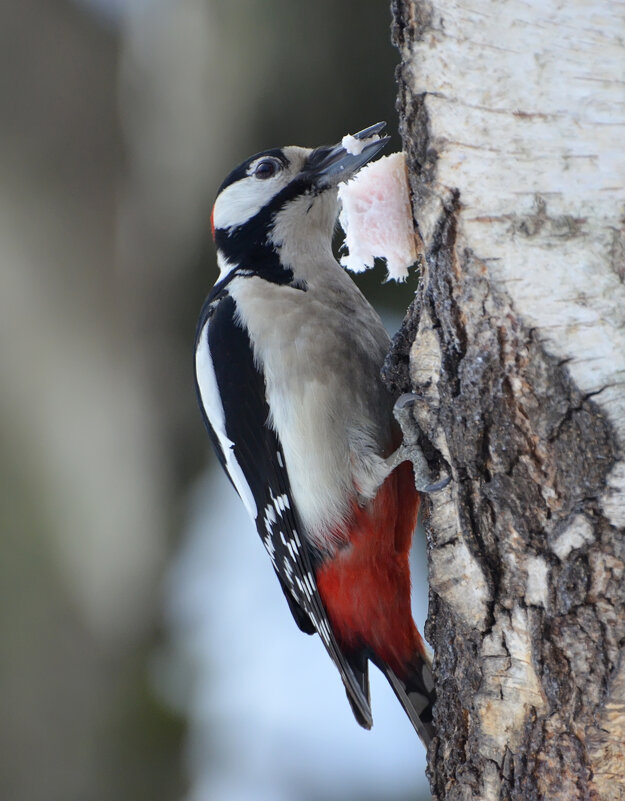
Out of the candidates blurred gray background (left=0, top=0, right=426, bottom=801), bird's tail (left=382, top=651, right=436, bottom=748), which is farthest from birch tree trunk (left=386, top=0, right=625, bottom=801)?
blurred gray background (left=0, top=0, right=426, bottom=801)

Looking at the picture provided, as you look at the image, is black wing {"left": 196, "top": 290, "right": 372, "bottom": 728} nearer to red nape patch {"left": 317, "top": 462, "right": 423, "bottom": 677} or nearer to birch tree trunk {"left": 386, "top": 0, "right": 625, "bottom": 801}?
red nape patch {"left": 317, "top": 462, "right": 423, "bottom": 677}

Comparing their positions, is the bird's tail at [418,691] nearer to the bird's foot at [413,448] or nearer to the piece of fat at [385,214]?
the bird's foot at [413,448]

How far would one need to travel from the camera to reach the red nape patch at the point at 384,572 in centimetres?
225

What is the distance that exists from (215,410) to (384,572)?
0.60 metres

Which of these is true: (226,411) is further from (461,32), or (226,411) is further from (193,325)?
(193,325)

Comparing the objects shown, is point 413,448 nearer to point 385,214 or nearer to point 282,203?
point 385,214

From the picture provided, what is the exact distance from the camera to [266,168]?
102 inches

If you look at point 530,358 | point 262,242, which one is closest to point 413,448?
point 530,358

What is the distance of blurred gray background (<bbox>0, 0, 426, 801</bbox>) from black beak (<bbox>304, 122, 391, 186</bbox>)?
1.06 metres

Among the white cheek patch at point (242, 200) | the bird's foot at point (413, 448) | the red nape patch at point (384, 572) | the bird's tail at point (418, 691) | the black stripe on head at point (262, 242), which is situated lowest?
the bird's tail at point (418, 691)

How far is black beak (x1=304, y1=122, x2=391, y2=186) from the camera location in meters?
2.35

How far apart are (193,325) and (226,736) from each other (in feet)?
5.45

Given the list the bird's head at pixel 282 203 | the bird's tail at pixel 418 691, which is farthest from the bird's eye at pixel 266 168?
the bird's tail at pixel 418 691

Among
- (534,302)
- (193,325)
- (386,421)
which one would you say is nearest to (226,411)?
(386,421)
